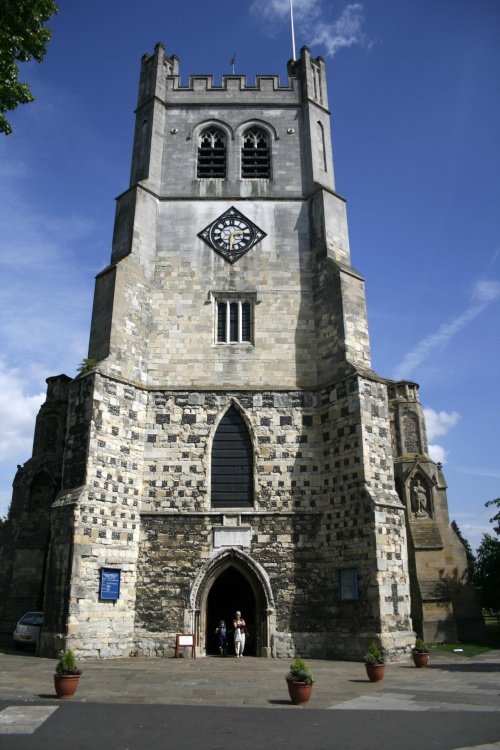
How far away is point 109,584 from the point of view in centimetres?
1683

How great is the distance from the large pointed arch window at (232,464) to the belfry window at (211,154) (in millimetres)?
10427

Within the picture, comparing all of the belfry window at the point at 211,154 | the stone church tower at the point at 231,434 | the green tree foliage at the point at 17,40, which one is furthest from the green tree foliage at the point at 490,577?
the green tree foliage at the point at 17,40

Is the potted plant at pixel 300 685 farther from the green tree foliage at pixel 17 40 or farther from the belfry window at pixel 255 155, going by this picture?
the belfry window at pixel 255 155

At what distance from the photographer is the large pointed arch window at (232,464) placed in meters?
19.0

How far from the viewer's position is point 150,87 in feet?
85.4

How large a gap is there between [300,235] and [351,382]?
6879 mm

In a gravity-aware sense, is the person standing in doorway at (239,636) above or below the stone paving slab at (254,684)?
above

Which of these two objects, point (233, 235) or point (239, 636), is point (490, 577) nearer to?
point (239, 636)

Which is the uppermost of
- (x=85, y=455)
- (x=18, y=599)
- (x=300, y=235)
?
(x=300, y=235)

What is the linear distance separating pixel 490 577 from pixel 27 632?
61.0 ft

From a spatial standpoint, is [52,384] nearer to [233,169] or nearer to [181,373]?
[181,373]

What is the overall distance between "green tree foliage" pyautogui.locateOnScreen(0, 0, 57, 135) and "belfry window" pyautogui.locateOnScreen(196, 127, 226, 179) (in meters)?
12.7

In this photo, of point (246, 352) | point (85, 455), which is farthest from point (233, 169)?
point (85, 455)

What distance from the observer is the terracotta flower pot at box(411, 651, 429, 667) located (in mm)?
Result: 14456
